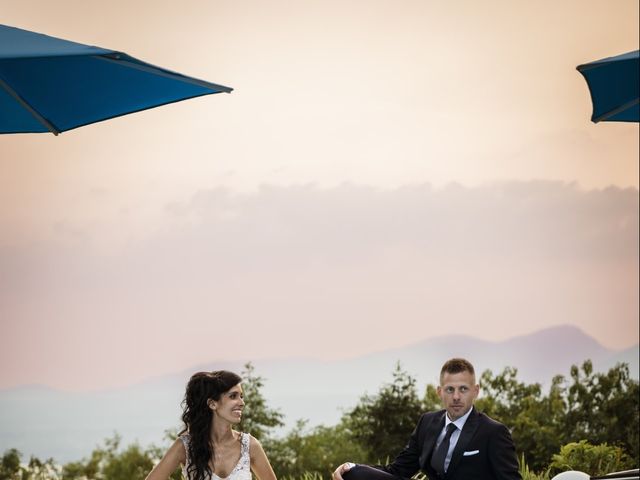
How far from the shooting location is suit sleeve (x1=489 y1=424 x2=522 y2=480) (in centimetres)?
366

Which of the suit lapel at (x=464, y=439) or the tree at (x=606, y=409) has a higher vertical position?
the tree at (x=606, y=409)

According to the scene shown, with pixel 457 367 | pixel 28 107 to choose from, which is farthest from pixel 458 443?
pixel 28 107

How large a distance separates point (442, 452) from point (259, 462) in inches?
37.5

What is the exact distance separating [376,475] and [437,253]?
456cm

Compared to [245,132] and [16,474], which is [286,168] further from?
[16,474]

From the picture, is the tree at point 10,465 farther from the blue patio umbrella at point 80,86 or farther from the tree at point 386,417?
the blue patio umbrella at point 80,86

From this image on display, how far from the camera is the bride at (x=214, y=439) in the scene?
4258 millimetres

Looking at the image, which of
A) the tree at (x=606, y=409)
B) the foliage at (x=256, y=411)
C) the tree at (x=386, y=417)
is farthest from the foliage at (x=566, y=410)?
the foliage at (x=256, y=411)

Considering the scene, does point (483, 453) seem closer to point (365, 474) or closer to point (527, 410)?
point (365, 474)

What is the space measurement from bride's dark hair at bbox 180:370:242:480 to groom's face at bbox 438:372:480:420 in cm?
101

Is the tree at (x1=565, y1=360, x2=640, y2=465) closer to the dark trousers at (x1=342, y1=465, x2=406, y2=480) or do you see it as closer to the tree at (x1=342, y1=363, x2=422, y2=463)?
the tree at (x1=342, y1=363, x2=422, y2=463)

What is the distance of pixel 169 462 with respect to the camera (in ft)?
13.8

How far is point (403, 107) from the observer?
26.9 feet

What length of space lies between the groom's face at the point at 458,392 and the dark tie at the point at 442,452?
2.0 inches
